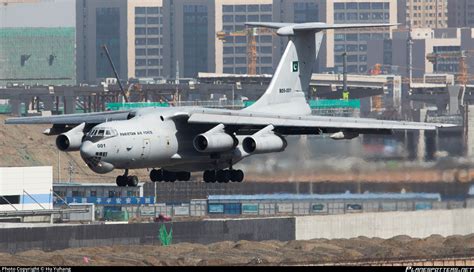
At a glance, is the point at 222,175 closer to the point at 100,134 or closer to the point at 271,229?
the point at 100,134

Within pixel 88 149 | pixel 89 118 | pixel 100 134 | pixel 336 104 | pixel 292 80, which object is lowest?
pixel 336 104

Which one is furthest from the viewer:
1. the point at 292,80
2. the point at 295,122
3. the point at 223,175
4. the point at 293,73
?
the point at 293,73

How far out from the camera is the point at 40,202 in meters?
117

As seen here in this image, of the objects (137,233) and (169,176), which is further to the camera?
(137,233)

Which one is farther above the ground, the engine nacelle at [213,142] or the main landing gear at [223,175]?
the engine nacelle at [213,142]

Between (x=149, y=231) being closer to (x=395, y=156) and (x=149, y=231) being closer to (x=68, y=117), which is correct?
(x=395, y=156)

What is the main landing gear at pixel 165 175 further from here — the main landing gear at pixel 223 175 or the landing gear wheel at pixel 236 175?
the landing gear wheel at pixel 236 175

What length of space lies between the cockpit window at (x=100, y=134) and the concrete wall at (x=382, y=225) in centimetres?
3884

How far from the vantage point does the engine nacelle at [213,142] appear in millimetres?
75312

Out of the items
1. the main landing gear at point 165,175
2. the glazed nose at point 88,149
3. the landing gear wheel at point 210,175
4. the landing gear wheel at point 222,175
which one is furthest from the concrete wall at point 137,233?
the glazed nose at point 88,149

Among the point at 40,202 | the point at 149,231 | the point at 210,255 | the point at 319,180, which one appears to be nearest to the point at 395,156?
the point at 319,180

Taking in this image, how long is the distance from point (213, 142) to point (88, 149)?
21.3ft

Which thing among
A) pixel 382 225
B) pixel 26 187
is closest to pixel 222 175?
pixel 382 225

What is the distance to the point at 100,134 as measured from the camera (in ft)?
236
